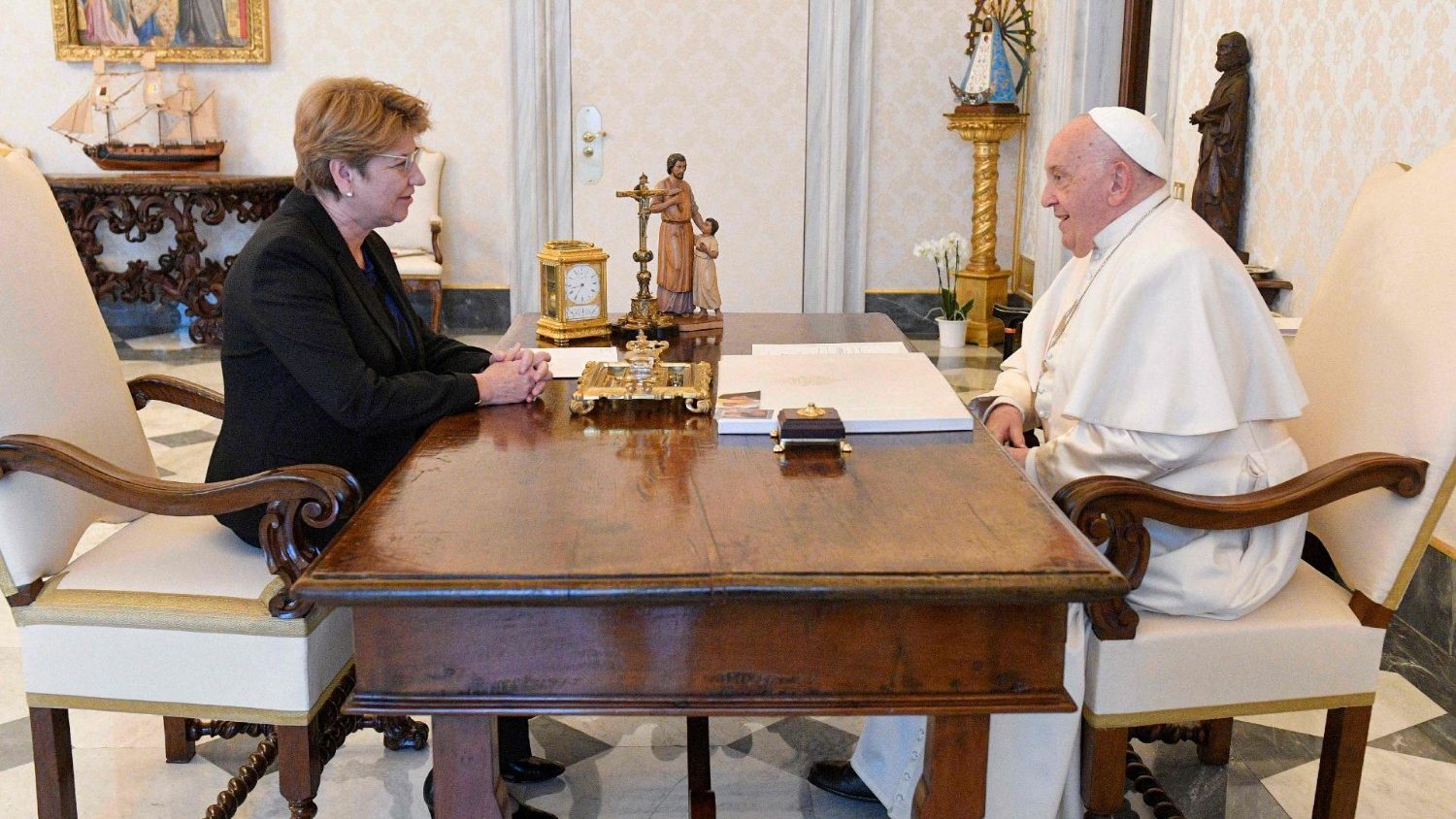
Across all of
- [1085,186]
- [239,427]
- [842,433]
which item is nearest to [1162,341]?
[1085,186]

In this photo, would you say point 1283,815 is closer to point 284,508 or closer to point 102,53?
point 284,508

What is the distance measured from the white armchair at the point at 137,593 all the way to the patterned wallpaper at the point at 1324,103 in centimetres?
309

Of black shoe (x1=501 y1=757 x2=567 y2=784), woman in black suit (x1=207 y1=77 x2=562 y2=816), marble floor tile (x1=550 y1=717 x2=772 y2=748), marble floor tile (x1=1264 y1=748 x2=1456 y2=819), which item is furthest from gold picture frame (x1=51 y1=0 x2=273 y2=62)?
marble floor tile (x1=1264 y1=748 x2=1456 y2=819)

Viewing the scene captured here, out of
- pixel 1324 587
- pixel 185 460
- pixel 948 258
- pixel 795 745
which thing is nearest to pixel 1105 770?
pixel 1324 587

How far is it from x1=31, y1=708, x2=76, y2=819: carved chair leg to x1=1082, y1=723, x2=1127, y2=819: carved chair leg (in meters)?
1.79

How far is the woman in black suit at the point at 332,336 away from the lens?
2.53 metres

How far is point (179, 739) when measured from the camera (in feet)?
10.0

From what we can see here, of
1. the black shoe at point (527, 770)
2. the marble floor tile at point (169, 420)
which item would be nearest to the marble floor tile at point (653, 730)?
the black shoe at point (527, 770)

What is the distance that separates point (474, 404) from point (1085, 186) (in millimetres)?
1313

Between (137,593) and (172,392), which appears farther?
(172,392)

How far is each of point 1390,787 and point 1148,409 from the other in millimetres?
1182

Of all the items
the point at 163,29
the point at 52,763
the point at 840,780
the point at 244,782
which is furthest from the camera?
the point at 163,29

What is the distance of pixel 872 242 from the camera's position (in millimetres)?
8531

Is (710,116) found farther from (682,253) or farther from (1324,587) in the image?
(1324,587)
